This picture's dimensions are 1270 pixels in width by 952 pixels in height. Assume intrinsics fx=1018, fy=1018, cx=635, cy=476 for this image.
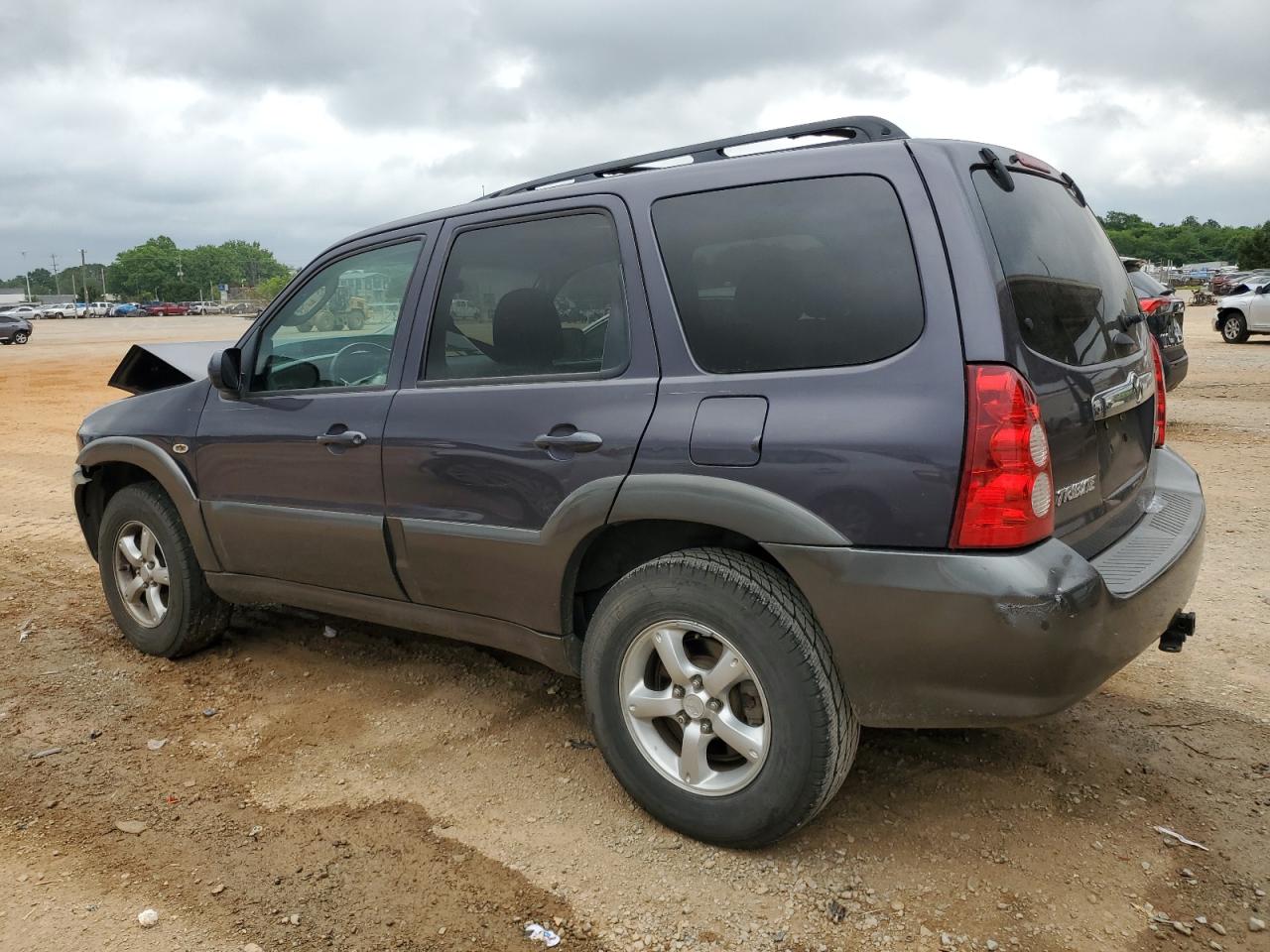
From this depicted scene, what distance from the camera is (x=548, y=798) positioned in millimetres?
3184

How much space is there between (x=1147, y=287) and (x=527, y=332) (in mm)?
9008

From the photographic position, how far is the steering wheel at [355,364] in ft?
11.9

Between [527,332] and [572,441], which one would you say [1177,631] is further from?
[527,332]

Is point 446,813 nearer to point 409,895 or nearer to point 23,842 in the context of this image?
point 409,895

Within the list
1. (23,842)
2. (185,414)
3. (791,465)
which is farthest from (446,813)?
(185,414)

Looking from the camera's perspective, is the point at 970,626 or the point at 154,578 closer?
the point at 970,626

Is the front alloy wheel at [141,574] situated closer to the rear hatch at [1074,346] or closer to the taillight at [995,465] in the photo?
the taillight at [995,465]

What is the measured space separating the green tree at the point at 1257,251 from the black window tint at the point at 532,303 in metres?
82.8

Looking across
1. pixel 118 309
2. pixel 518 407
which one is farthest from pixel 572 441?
pixel 118 309

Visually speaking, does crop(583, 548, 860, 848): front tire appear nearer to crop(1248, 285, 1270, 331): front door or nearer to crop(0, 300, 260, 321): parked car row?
crop(1248, 285, 1270, 331): front door

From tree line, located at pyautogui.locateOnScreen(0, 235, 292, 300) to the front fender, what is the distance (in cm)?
14361

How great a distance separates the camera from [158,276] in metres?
146

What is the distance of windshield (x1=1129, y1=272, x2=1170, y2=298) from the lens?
9906 millimetres

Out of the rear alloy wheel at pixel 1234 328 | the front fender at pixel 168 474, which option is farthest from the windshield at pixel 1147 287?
the rear alloy wheel at pixel 1234 328
